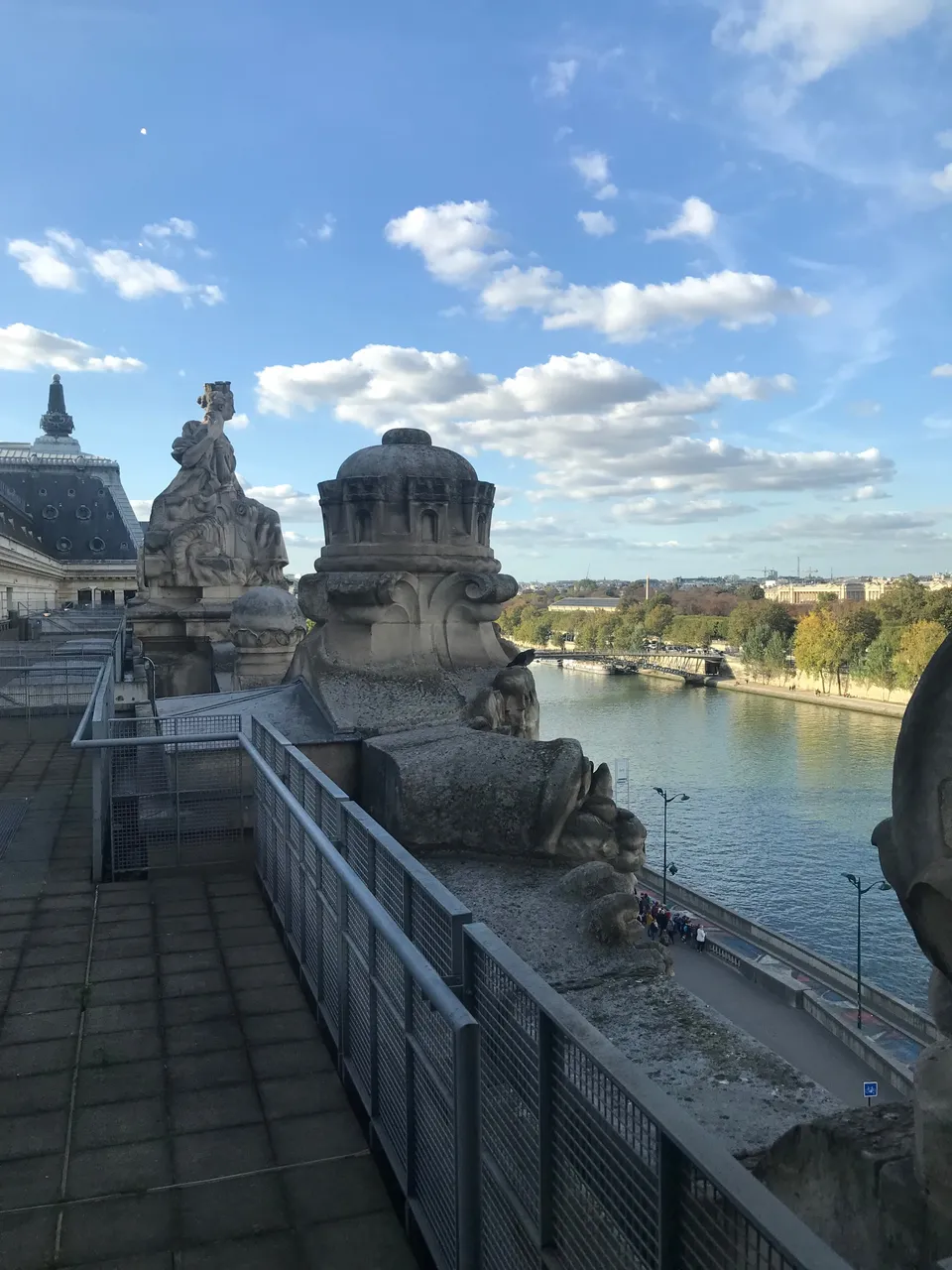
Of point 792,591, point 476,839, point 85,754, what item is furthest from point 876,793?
point 792,591

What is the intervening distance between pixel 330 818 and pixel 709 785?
126 ft

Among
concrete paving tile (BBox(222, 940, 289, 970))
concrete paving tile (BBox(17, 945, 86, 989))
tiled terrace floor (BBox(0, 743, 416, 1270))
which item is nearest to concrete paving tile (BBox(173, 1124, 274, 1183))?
tiled terrace floor (BBox(0, 743, 416, 1270))

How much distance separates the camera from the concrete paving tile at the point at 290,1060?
3297 millimetres

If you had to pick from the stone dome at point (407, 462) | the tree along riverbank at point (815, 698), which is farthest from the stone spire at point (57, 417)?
the stone dome at point (407, 462)

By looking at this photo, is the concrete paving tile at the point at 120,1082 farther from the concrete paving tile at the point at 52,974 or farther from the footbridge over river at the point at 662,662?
the footbridge over river at the point at 662,662

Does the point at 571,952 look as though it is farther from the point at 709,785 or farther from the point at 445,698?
the point at 709,785

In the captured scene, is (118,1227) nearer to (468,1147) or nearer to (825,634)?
(468,1147)

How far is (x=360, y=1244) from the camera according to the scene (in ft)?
8.15

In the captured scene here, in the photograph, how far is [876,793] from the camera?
38312mm

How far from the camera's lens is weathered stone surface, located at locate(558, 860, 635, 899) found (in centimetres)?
398

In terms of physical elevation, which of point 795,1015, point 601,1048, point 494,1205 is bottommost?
point 795,1015

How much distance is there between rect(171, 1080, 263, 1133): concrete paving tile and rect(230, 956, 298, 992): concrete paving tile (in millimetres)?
739

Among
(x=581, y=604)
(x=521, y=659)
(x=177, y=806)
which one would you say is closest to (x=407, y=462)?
(x=521, y=659)

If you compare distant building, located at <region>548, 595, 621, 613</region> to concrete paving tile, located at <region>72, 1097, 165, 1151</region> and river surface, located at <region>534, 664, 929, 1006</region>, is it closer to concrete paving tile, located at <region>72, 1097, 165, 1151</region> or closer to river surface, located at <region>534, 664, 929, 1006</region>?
river surface, located at <region>534, 664, 929, 1006</region>
